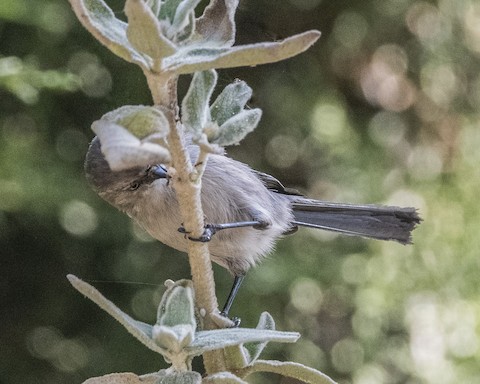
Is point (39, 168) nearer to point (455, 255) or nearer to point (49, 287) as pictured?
point (49, 287)

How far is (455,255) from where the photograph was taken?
2.01 metres

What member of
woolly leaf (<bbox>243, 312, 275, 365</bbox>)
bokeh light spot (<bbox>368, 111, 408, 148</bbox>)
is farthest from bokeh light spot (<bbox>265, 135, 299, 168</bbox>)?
woolly leaf (<bbox>243, 312, 275, 365</bbox>)

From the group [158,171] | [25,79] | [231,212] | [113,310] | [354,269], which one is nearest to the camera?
[113,310]

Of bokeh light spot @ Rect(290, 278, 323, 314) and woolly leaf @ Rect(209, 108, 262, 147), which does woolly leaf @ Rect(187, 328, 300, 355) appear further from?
bokeh light spot @ Rect(290, 278, 323, 314)

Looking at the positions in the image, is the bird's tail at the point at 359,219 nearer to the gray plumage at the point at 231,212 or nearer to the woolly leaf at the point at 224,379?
the gray plumage at the point at 231,212

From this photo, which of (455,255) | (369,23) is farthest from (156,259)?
(369,23)

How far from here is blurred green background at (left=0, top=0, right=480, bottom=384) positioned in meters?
1.91

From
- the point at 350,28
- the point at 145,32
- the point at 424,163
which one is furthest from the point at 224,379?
the point at 350,28

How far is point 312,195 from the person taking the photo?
7.54 ft

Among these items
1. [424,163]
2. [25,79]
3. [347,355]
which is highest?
[25,79]

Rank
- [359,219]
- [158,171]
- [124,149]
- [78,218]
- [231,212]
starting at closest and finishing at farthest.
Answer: [124,149] < [158,171] < [231,212] < [359,219] < [78,218]

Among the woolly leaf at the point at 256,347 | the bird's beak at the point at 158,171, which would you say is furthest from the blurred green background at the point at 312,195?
the woolly leaf at the point at 256,347

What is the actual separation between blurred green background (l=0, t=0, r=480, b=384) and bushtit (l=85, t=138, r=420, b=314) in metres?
0.35

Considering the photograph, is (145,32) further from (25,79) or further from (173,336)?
(25,79)
